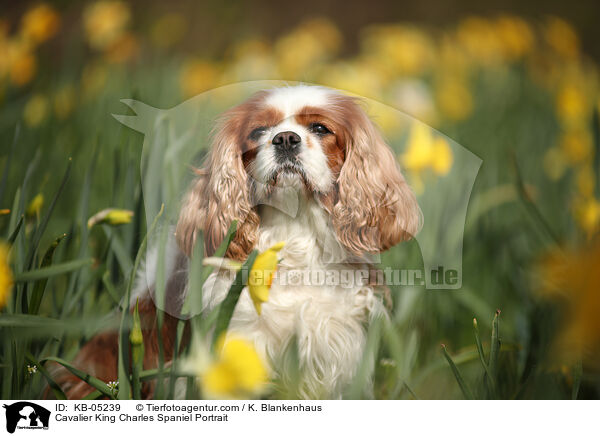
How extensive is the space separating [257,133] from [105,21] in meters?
0.32

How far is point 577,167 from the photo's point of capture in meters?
0.79

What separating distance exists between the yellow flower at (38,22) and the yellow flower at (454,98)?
51 cm

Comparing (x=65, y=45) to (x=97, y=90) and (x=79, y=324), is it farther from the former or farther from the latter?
(x=79, y=324)

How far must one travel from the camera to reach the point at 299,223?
1.67 feet

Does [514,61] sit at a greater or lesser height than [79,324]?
greater

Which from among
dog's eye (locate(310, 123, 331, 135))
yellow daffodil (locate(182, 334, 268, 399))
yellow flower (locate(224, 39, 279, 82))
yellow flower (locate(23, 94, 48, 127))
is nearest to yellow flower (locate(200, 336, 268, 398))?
yellow daffodil (locate(182, 334, 268, 399))

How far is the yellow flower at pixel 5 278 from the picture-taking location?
17.8 inches

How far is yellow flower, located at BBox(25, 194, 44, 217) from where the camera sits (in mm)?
567

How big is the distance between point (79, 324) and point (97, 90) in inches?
11.6

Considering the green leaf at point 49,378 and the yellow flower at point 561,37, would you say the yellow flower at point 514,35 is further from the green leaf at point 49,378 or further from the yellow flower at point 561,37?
the green leaf at point 49,378

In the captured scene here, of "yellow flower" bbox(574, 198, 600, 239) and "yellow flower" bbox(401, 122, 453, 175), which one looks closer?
"yellow flower" bbox(401, 122, 453, 175)

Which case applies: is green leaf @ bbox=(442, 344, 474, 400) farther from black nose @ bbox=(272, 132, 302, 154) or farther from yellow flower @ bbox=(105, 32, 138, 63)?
yellow flower @ bbox=(105, 32, 138, 63)

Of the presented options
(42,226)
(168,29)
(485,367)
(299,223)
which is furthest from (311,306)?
→ (168,29)
